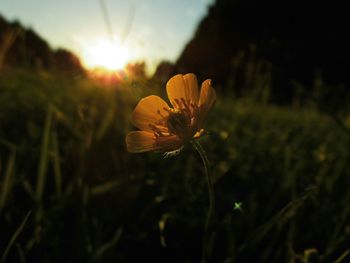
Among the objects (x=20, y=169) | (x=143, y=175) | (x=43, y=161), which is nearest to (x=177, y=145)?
(x=43, y=161)

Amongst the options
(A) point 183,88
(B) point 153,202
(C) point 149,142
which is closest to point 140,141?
(C) point 149,142

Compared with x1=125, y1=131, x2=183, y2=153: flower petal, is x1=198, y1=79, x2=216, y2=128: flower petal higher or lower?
higher

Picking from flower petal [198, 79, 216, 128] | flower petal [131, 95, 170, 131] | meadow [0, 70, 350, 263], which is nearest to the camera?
flower petal [198, 79, 216, 128]

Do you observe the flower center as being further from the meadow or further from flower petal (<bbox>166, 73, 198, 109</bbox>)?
the meadow

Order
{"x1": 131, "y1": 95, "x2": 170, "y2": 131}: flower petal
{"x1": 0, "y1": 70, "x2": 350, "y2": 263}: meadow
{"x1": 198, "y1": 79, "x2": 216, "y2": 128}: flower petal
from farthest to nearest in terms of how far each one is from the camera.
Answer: {"x1": 0, "y1": 70, "x2": 350, "y2": 263}: meadow
{"x1": 131, "y1": 95, "x2": 170, "y2": 131}: flower petal
{"x1": 198, "y1": 79, "x2": 216, "y2": 128}: flower petal

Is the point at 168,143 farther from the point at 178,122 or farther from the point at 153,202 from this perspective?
the point at 153,202

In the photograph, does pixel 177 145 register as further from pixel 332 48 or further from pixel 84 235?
pixel 332 48

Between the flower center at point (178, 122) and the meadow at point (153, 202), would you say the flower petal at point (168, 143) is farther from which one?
the meadow at point (153, 202)

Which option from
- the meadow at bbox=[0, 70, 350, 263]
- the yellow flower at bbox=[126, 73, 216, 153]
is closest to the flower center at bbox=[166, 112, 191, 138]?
the yellow flower at bbox=[126, 73, 216, 153]
